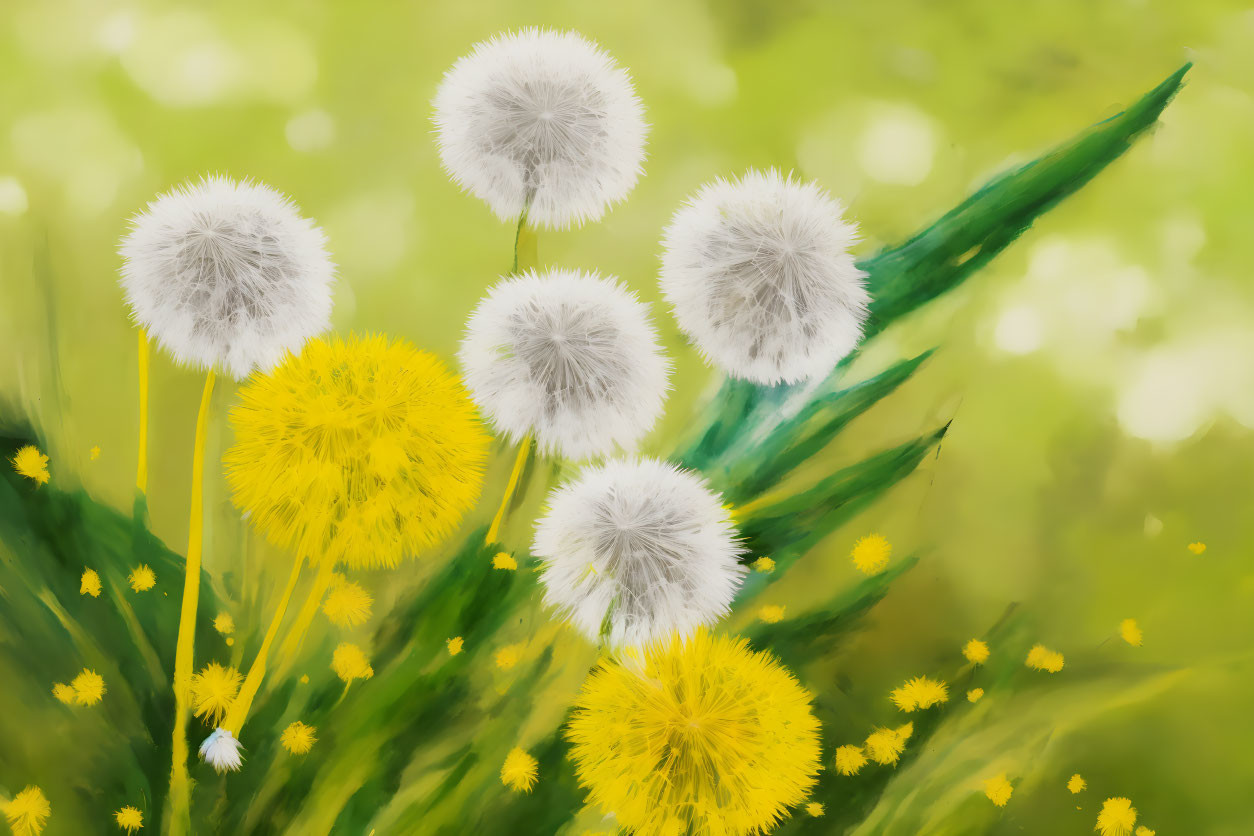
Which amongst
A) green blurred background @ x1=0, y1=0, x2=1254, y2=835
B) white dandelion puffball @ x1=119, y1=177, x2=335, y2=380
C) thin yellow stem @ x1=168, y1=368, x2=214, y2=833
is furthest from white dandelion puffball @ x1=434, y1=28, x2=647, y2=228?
thin yellow stem @ x1=168, y1=368, x2=214, y2=833

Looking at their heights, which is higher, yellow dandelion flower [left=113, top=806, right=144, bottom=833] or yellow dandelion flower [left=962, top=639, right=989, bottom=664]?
yellow dandelion flower [left=962, top=639, right=989, bottom=664]

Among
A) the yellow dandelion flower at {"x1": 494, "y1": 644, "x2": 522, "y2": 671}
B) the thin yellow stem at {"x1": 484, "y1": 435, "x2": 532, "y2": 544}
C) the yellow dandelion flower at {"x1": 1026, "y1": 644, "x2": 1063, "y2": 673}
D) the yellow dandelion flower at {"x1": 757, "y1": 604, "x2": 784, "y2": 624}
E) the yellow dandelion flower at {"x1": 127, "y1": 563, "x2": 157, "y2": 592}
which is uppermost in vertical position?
the thin yellow stem at {"x1": 484, "y1": 435, "x2": 532, "y2": 544}

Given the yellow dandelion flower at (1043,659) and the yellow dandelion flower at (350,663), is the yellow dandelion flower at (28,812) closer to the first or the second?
the yellow dandelion flower at (350,663)

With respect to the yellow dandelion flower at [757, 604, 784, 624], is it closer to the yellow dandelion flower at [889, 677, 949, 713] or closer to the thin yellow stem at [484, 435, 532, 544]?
the yellow dandelion flower at [889, 677, 949, 713]

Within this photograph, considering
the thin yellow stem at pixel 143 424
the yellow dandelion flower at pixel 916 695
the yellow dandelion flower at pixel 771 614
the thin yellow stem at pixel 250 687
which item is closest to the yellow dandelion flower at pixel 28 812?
the thin yellow stem at pixel 250 687

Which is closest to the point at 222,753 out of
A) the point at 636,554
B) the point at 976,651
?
the point at 636,554

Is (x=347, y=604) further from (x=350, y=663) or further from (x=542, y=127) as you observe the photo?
(x=542, y=127)

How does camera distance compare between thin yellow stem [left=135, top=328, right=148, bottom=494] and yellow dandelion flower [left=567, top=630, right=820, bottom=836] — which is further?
thin yellow stem [left=135, top=328, right=148, bottom=494]
